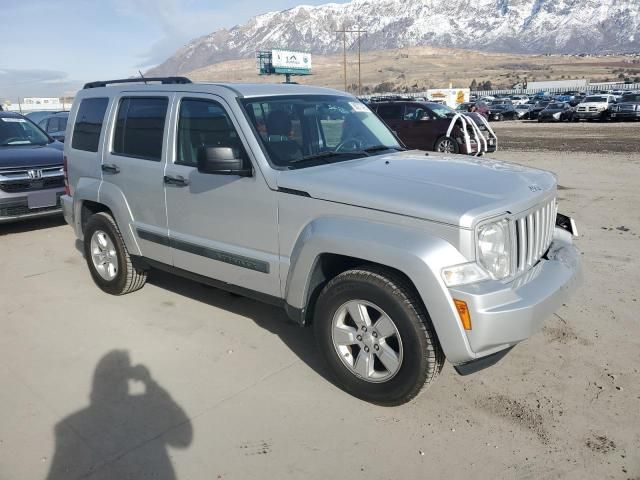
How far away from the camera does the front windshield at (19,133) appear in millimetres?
8922

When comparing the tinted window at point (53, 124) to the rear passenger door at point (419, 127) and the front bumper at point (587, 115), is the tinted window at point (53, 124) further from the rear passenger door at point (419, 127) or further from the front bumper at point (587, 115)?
the front bumper at point (587, 115)

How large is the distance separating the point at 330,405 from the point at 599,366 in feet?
6.24

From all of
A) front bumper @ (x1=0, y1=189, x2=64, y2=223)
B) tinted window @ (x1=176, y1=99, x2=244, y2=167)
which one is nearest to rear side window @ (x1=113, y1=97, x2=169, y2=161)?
tinted window @ (x1=176, y1=99, x2=244, y2=167)

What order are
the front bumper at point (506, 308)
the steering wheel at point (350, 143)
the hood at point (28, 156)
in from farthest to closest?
1. the hood at point (28, 156)
2. the steering wheel at point (350, 143)
3. the front bumper at point (506, 308)

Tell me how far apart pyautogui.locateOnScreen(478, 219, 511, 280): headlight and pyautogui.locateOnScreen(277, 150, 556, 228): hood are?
0.30 feet

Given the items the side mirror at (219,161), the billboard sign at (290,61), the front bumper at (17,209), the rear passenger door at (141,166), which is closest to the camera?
the side mirror at (219,161)

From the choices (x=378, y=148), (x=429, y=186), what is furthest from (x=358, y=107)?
(x=429, y=186)

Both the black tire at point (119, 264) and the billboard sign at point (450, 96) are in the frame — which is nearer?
the black tire at point (119, 264)

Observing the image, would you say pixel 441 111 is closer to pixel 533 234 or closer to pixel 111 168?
pixel 111 168

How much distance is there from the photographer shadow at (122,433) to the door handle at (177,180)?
1.42 metres

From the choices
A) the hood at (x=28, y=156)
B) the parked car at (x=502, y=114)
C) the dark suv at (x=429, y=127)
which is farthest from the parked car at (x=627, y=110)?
the hood at (x=28, y=156)

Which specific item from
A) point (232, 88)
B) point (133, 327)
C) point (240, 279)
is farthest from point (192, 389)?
point (232, 88)

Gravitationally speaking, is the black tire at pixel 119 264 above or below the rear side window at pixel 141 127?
below

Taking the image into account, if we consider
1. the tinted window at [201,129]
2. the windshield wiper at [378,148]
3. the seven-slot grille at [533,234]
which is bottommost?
the seven-slot grille at [533,234]
